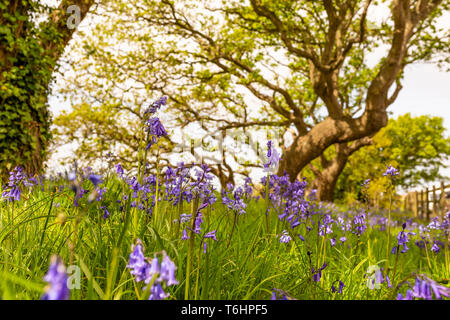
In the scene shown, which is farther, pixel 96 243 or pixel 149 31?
pixel 149 31

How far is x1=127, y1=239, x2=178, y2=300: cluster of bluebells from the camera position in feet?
3.83

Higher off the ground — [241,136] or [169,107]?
[169,107]

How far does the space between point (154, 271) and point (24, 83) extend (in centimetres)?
750

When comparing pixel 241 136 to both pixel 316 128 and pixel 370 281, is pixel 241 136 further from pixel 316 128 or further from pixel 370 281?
pixel 370 281

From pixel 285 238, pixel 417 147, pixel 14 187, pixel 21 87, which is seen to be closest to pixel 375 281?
pixel 285 238

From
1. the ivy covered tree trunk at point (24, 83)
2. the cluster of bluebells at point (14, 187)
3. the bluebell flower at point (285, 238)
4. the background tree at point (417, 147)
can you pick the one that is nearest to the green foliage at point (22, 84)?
the ivy covered tree trunk at point (24, 83)

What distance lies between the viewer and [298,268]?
293cm

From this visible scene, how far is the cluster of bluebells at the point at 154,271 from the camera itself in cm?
117

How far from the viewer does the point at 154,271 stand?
1.18 m

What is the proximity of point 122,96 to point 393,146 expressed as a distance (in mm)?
28932

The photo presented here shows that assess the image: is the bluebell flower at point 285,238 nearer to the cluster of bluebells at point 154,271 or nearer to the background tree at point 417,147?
the cluster of bluebells at point 154,271

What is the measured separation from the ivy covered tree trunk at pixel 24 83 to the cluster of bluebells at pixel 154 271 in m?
6.79
